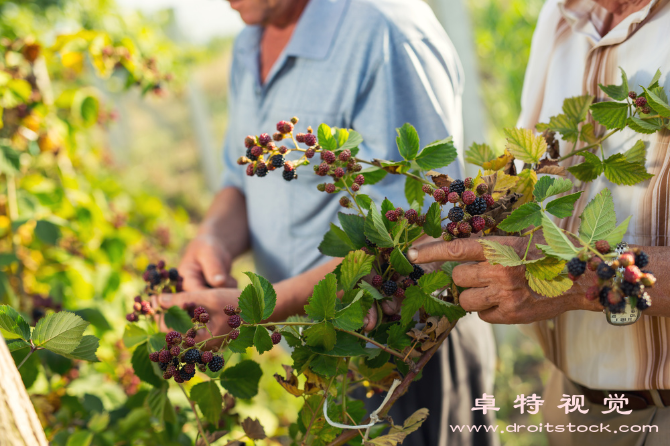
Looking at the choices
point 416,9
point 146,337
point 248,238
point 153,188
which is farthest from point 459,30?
point 153,188

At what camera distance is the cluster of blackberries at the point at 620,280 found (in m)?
0.44

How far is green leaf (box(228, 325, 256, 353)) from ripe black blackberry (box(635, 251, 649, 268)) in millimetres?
423

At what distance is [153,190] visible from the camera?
507 centimetres

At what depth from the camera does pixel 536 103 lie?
1.03m

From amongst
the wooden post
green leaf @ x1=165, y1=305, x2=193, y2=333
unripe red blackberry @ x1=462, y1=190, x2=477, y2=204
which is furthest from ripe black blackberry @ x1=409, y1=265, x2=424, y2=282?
the wooden post

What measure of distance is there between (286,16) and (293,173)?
67 centimetres

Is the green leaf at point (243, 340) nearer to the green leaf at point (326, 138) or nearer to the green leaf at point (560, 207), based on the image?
the green leaf at point (326, 138)

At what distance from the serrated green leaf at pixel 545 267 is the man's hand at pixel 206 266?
2.38 feet

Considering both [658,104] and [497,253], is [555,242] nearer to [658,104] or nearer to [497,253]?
[497,253]

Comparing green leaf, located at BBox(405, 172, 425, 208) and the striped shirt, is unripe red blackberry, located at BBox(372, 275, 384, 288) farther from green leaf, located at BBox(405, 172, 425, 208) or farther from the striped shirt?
the striped shirt

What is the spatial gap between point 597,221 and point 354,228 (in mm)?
297

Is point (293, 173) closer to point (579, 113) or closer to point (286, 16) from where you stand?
point (579, 113)

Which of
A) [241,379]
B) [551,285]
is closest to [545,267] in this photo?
[551,285]

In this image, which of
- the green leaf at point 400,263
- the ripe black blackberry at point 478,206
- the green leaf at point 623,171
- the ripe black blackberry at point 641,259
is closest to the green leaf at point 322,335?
the green leaf at point 400,263
